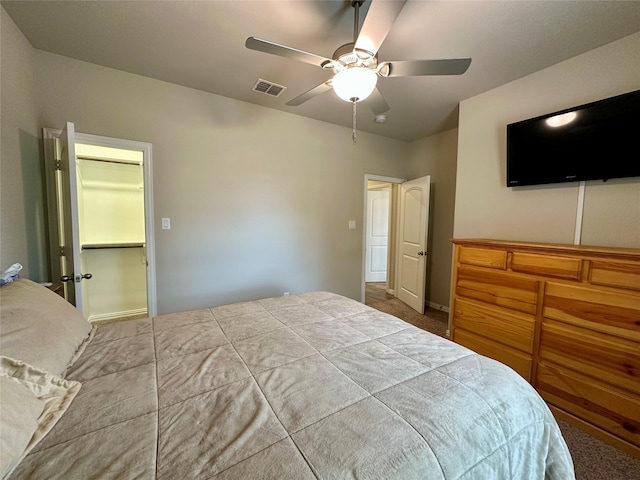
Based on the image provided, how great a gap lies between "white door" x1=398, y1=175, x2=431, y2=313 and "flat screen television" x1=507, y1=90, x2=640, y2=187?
4.23 feet

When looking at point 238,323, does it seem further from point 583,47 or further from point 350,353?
point 583,47

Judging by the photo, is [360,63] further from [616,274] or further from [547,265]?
[616,274]

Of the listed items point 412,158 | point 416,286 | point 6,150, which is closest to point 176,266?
point 6,150

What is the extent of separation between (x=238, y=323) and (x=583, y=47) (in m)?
3.07

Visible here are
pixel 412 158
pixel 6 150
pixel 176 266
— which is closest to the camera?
pixel 6 150

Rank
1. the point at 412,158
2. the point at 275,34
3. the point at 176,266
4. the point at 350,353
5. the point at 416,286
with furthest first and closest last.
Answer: the point at 412,158, the point at 416,286, the point at 176,266, the point at 275,34, the point at 350,353

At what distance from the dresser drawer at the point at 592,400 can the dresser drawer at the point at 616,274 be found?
611mm

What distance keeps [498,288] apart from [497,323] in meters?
0.28

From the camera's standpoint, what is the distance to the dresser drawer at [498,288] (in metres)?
1.87

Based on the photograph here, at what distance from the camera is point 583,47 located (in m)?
1.87

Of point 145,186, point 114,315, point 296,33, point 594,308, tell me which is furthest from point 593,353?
point 114,315

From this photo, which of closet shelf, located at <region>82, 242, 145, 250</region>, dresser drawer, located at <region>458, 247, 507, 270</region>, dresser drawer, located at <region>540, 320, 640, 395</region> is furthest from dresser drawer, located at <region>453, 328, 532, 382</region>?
closet shelf, located at <region>82, 242, 145, 250</region>

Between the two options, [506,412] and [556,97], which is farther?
[556,97]

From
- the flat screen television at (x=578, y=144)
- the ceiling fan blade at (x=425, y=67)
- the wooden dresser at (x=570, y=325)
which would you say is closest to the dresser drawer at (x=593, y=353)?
the wooden dresser at (x=570, y=325)
